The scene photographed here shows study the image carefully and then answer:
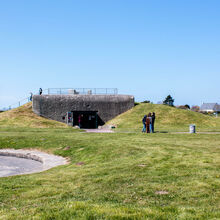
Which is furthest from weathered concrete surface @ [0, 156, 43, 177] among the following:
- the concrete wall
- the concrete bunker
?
the concrete wall

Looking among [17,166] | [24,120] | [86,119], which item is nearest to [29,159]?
[17,166]

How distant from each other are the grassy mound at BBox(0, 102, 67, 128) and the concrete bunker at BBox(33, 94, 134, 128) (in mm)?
2197

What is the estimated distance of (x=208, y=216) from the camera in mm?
5738

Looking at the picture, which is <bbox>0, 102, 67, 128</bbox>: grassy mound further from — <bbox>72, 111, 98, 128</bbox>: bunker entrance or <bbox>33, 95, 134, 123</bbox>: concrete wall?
<bbox>72, 111, 98, 128</bbox>: bunker entrance

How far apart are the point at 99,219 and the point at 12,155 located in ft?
56.4

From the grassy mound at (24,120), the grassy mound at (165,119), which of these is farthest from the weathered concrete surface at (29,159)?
the grassy mound at (165,119)

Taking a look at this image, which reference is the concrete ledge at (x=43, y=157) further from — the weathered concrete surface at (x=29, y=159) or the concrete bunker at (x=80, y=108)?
the concrete bunker at (x=80, y=108)

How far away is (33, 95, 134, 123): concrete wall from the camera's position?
5431cm

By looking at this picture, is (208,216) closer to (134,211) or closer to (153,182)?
(134,211)

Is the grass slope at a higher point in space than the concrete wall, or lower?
lower

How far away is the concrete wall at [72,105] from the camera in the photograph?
5431 cm

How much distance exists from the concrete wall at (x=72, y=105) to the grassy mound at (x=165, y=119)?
103 inches

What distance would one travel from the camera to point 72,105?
178ft

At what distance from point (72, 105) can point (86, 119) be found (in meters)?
3.68
